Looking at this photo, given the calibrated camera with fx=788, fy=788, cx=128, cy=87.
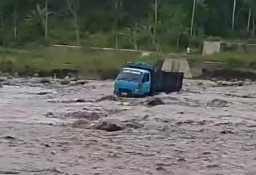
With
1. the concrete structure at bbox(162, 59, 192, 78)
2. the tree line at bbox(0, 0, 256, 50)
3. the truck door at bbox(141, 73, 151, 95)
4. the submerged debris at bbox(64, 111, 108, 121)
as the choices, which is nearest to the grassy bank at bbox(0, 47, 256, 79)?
the concrete structure at bbox(162, 59, 192, 78)

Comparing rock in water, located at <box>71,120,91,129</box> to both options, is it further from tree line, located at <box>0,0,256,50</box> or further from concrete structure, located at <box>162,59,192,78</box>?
tree line, located at <box>0,0,256,50</box>

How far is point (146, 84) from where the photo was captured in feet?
126

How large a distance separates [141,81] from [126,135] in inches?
543

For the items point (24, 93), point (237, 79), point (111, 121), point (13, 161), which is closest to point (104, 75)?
point (237, 79)

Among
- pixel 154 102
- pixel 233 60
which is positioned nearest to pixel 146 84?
pixel 154 102

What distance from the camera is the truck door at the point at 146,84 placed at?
38103 millimetres

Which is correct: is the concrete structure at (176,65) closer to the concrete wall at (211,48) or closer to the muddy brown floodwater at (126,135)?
the concrete wall at (211,48)

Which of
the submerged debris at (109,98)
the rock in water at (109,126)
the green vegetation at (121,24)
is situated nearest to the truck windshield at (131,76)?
the submerged debris at (109,98)

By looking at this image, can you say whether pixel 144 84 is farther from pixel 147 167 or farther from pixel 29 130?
pixel 147 167

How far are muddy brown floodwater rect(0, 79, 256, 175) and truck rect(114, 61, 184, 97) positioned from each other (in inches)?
31.4

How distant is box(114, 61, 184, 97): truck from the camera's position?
37.7 m

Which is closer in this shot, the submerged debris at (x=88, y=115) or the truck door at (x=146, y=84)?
the submerged debris at (x=88, y=115)

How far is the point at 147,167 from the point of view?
18.5 metres

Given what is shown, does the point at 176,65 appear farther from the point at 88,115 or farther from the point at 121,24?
the point at 88,115
